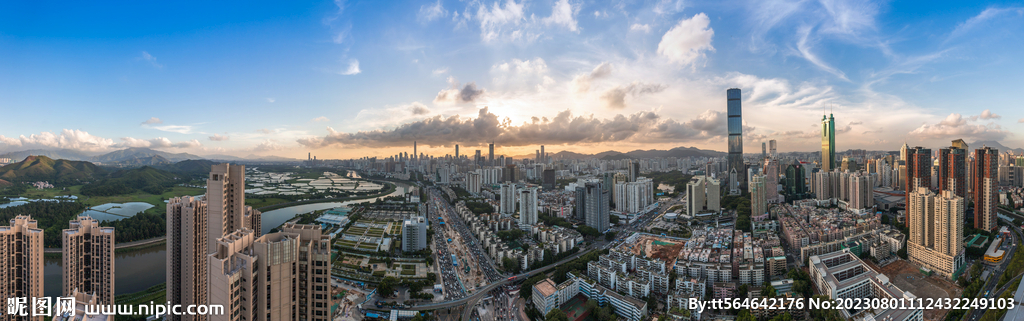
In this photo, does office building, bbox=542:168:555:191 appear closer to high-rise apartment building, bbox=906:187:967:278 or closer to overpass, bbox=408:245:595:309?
overpass, bbox=408:245:595:309

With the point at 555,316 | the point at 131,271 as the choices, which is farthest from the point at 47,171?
the point at 555,316

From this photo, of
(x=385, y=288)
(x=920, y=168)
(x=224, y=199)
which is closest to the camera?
(x=224, y=199)

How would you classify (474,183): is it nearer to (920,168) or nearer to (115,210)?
(115,210)

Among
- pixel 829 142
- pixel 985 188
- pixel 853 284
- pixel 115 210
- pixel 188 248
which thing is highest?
pixel 829 142

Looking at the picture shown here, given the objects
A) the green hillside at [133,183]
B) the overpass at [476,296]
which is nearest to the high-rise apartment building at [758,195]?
the overpass at [476,296]

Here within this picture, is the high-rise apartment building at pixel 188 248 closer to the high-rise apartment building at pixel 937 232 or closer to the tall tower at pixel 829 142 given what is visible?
the high-rise apartment building at pixel 937 232

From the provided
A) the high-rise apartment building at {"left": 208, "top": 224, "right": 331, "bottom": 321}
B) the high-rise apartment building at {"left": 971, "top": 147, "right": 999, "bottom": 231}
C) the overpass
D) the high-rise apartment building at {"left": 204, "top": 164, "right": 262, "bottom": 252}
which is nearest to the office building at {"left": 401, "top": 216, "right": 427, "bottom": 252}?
the overpass
